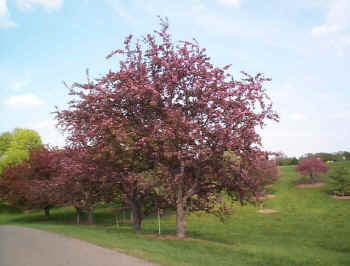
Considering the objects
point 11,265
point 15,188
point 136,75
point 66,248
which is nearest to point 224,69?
point 136,75

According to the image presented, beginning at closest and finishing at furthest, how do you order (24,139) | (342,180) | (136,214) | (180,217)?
(180,217) < (136,214) < (342,180) < (24,139)

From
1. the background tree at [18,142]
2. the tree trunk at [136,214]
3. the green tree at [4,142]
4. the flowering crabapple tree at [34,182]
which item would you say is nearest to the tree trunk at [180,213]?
the tree trunk at [136,214]

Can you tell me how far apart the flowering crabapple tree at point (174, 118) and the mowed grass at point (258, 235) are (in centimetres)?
310

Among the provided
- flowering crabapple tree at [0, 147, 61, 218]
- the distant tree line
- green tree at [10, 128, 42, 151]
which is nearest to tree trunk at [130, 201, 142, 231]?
flowering crabapple tree at [0, 147, 61, 218]

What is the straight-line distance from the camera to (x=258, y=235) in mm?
18844

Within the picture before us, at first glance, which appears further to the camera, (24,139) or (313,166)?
(24,139)

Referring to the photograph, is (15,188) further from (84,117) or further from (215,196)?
(215,196)

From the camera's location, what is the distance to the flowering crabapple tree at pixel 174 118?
13.1 metres

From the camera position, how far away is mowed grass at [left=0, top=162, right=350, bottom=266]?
10.2 m

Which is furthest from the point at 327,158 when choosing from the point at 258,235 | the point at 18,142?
the point at 18,142

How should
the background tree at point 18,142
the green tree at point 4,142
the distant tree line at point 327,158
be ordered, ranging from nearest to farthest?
the background tree at point 18,142 → the green tree at point 4,142 → the distant tree line at point 327,158

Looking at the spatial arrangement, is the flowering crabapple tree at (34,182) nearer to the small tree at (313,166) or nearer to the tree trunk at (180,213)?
the tree trunk at (180,213)

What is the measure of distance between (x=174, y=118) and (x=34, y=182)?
2027 cm

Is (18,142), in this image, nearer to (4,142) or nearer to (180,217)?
(4,142)
